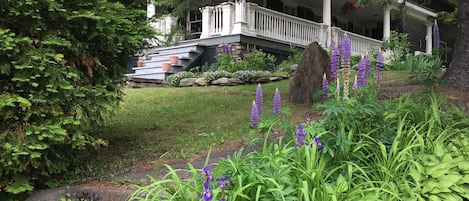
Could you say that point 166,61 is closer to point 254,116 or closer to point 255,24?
point 255,24

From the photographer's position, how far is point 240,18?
1316cm

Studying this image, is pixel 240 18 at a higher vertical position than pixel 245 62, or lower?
higher

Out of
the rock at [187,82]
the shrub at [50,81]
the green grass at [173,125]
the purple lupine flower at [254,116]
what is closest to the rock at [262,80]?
the green grass at [173,125]

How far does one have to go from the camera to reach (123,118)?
22.3 ft

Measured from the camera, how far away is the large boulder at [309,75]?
7.09 metres

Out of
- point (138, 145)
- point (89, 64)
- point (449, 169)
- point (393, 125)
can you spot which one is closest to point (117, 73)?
point (89, 64)

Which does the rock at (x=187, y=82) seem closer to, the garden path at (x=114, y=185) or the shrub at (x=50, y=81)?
the garden path at (x=114, y=185)

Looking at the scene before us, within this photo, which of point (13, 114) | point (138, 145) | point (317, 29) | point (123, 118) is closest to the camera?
point (13, 114)

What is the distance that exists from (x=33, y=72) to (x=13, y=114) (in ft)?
1.21

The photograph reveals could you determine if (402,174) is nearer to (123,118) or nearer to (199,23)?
(123,118)

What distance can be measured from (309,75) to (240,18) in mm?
6404

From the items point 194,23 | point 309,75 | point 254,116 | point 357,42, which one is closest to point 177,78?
point 309,75

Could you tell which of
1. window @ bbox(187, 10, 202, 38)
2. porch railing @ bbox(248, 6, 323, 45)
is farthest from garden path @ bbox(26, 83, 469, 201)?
window @ bbox(187, 10, 202, 38)

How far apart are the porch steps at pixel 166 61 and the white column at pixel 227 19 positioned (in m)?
0.92
